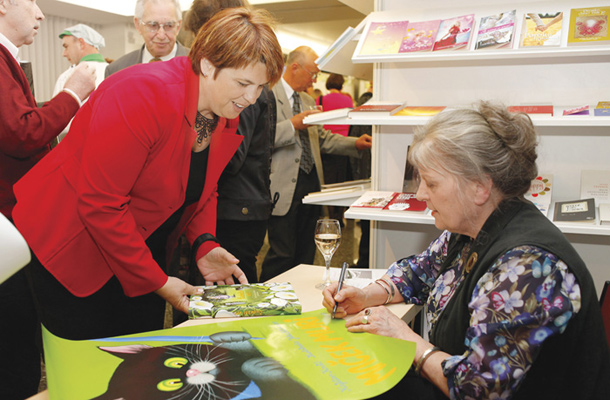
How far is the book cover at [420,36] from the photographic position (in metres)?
2.43

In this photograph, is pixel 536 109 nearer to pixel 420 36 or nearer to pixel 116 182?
pixel 420 36

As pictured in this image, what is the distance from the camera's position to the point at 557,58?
8.28ft

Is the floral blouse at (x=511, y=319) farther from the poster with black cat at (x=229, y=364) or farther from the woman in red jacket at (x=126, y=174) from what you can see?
the woman in red jacket at (x=126, y=174)

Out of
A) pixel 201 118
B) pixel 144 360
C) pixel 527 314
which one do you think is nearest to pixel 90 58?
pixel 201 118

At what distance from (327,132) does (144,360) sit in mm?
3269

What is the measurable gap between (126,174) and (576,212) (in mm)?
1870

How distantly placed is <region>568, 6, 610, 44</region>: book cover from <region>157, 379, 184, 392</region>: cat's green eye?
2.08 metres

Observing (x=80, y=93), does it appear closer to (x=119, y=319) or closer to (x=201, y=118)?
(x=201, y=118)

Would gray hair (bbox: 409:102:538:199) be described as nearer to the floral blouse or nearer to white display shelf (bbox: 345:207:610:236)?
the floral blouse

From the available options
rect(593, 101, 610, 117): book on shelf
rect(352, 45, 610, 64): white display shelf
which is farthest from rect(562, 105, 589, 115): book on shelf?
rect(352, 45, 610, 64): white display shelf

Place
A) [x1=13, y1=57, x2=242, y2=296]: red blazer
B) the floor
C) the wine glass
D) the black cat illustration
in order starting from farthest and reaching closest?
the floor, the wine glass, [x1=13, y1=57, x2=242, y2=296]: red blazer, the black cat illustration

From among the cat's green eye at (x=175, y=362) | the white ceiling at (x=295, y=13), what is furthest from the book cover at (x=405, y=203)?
the white ceiling at (x=295, y=13)

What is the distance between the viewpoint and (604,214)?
87.3 inches

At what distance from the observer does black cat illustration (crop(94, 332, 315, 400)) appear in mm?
927
